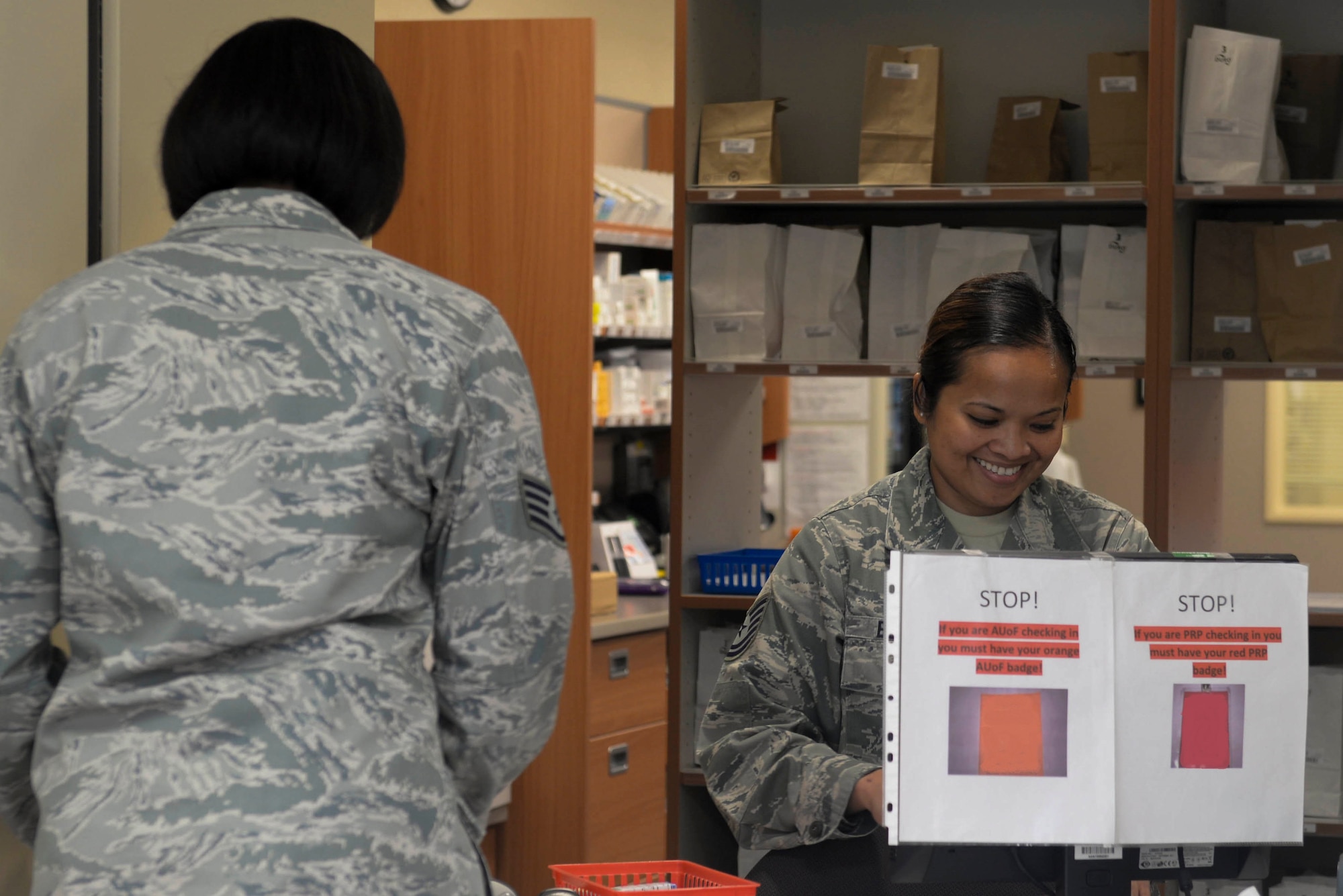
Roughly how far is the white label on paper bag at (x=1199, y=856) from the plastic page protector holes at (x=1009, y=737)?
201mm

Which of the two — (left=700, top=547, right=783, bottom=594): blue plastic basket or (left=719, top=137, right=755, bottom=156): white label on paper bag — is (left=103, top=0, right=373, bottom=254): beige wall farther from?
(left=700, top=547, right=783, bottom=594): blue plastic basket

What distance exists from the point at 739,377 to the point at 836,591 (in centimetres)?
140

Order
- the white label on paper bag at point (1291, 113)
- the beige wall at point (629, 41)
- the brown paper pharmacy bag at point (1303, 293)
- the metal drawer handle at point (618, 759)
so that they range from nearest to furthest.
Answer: the brown paper pharmacy bag at point (1303, 293) < the white label on paper bag at point (1291, 113) < the metal drawer handle at point (618, 759) < the beige wall at point (629, 41)

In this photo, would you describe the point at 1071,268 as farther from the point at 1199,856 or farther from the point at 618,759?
the point at 618,759

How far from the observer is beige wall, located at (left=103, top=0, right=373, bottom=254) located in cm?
193

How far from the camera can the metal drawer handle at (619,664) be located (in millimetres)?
4320

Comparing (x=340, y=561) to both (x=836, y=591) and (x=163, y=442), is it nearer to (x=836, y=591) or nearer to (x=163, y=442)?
(x=163, y=442)

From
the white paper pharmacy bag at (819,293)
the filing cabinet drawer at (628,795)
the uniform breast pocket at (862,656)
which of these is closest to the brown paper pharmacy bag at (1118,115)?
the white paper pharmacy bag at (819,293)

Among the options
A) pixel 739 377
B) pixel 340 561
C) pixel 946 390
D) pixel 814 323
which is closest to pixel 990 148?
pixel 814 323

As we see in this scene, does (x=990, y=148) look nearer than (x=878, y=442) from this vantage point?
Yes

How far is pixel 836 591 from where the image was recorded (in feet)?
6.68

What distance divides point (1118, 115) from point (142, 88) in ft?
6.85

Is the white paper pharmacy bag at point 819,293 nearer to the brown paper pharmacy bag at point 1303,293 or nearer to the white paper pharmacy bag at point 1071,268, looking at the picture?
the white paper pharmacy bag at point 1071,268

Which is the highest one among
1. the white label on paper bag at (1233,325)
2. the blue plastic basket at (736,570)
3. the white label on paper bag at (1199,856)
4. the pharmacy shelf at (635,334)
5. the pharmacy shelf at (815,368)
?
the pharmacy shelf at (635,334)
